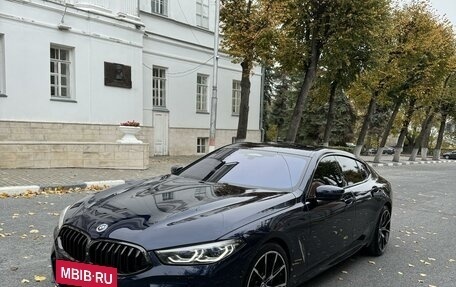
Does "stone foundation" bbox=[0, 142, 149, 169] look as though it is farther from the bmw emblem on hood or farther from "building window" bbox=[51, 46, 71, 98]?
the bmw emblem on hood

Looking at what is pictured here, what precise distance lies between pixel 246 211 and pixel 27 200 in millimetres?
6564

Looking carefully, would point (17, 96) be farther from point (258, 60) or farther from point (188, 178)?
point (188, 178)

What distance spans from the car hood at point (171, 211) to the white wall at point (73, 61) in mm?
11938

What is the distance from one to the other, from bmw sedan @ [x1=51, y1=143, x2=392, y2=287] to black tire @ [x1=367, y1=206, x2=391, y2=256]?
0.55 meters

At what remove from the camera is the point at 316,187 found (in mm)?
4281

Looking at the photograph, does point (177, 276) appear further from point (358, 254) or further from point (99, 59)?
point (99, 59)

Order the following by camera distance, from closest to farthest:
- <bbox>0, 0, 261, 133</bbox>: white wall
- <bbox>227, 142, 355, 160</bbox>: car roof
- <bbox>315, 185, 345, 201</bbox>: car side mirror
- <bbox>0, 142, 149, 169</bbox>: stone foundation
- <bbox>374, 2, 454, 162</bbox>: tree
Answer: <bbox>315, 185, 345, 201</bbox>: car side mirror, <bbox>227, 142, 355, 160</bbox>: car roof, <bbox>0, 142, 149, 169</bbox>: stone foundation, <bbox>0, 0, 261, 133</bbox>: white wall, <bbox>374, 2, 454, 162</bbox>: tree

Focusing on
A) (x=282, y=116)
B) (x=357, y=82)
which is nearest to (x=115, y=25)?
(x=357, y=82)

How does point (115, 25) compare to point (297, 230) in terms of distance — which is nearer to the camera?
point (297, 230)

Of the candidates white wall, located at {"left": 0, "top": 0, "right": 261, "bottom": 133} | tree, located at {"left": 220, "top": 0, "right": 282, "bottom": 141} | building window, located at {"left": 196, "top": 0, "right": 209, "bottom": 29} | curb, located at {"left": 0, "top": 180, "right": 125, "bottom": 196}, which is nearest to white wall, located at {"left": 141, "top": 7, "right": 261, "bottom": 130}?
white wall, located at {"left": 0, "top": 0, "right": 261, "bottom": 133}

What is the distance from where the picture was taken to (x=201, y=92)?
2306 centimetres

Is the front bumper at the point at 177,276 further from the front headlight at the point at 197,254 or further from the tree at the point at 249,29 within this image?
the tree at the point at 249,29

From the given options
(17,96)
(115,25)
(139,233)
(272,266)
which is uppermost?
(115,25)

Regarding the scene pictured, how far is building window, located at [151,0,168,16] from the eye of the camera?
20125 mm
